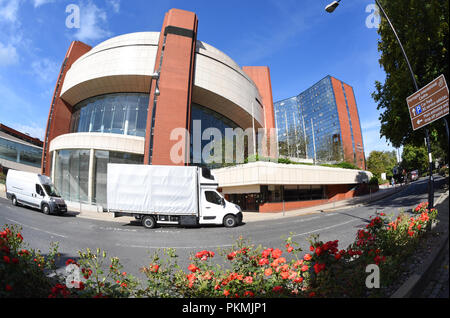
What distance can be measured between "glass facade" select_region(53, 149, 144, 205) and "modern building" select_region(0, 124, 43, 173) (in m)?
20.9

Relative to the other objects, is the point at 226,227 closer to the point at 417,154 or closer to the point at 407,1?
the point at 407,1

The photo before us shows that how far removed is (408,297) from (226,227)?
9723 millimetres

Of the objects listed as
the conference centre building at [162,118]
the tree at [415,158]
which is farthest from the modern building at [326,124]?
the tree at [415,158]

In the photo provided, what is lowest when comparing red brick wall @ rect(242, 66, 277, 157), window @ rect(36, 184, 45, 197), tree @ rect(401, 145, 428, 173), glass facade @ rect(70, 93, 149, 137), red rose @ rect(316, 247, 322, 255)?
red rose @ rect(316, 247, 322, 255)

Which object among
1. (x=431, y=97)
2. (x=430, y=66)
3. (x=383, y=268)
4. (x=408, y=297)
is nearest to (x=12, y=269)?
(x=408, y=297)

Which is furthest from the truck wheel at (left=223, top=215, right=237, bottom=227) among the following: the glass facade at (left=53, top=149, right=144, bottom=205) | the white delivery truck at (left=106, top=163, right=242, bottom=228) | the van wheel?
the glass facade at (left=53, top=149, right=144, bottom=205)

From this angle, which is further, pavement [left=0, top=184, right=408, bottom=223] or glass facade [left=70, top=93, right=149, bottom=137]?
glass facade [left=70, top=93, right=149, bottom=137]

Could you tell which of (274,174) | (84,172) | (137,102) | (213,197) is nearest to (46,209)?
(84,172)

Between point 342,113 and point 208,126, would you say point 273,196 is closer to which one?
point 208,126

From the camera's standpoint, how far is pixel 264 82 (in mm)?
41625

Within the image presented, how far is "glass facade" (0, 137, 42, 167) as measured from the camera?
34.8m

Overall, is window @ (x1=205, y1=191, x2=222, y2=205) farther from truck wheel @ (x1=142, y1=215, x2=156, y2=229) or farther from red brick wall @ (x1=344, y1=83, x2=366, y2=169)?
red brick wall @ (x1=344, y1=83, x2=366, y2=169)

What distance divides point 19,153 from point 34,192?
36607mm

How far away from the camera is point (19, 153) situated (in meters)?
36.9
